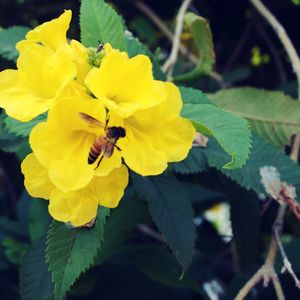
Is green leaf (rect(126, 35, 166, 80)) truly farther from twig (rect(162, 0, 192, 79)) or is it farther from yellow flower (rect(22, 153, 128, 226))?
yellow flower (rect(22, 153, 128, 226))

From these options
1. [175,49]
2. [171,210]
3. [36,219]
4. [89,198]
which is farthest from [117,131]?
Result: [36,219]

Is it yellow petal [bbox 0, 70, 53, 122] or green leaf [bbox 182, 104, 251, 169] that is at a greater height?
green leaf [bbox 182, 104, 251, 169]

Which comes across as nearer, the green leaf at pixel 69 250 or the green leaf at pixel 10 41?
the green leaf at pixel 69 250

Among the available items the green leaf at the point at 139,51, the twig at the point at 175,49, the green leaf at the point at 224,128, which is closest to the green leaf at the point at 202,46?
the twig at the point at 175,49

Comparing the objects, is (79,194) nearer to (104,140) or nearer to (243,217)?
(104,140)

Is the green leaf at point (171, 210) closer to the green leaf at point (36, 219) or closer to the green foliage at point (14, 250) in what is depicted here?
the green leaf at point (36, 219)

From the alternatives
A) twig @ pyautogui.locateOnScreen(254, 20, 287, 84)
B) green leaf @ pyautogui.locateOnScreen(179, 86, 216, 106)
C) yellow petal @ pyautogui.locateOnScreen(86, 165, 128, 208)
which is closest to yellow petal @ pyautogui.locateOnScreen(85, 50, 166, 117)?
yellow petal @ pyautogui.locateOnScreen(86, 165, 128, 208)
